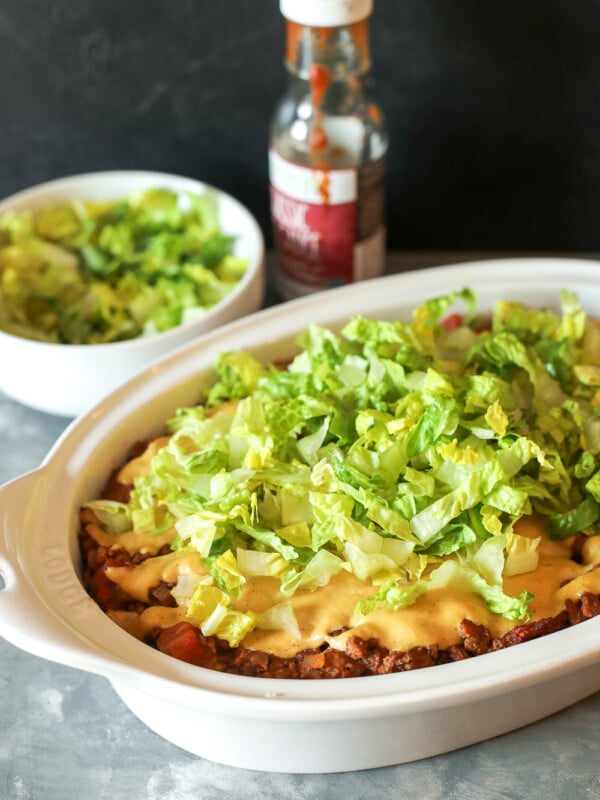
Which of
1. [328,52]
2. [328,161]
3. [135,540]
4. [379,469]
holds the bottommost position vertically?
[135,540]

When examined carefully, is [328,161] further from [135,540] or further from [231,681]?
[231,681]

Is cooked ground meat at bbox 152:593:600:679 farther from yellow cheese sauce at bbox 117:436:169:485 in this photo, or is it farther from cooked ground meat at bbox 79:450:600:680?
yellow cheese sauce at bbox 117:436:169:485

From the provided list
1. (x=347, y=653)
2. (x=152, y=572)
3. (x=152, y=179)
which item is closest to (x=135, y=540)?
(x=152, y=572)

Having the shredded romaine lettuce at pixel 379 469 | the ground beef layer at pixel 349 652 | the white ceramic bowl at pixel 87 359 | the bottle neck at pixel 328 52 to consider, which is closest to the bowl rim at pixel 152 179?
the white ceramic bowl at pixel 87 359

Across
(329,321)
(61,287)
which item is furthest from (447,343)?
(61,287)

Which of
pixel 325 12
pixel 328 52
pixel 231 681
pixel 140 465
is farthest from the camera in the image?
pixel 328 52

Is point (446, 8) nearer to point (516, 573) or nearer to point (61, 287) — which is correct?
point (61, 287)

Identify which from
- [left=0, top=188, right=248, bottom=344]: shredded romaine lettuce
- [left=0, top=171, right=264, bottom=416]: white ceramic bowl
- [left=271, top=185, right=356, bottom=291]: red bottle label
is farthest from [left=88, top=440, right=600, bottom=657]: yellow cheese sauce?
[left=271, top=185, right=356, bottom=291]: red bottle label
